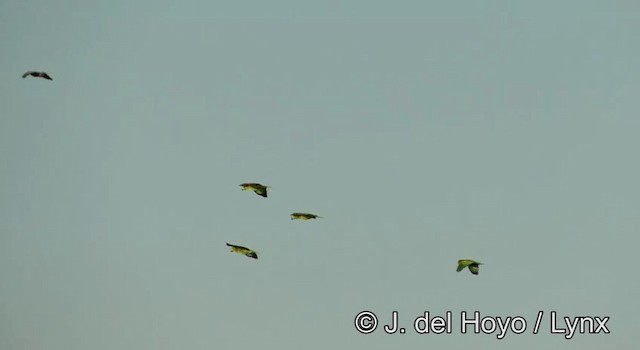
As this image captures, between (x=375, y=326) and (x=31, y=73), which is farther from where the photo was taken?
(x=375, y=326)

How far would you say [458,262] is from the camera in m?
63.6

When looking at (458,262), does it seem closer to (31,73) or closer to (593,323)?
(593,323)

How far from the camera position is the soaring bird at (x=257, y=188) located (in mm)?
61062

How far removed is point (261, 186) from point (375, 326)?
20.9m

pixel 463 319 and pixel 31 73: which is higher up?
pixel 31 73

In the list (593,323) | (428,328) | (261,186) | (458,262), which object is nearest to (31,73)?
(261,186)

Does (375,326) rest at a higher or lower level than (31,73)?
lower

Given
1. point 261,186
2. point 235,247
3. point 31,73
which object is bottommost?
point 235,247

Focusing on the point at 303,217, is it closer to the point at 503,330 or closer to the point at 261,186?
the point at 261,186

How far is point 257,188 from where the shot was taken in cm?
6150

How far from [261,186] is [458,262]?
14.3 metres

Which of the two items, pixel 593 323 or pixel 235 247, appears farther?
pixel 593 323

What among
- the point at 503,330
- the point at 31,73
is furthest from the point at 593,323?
the point at 31,73

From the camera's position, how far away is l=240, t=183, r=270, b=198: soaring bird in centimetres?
6106
